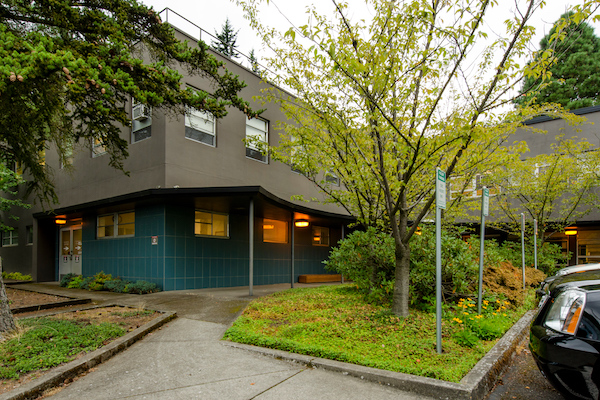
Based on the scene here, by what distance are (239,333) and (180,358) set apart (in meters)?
1.04

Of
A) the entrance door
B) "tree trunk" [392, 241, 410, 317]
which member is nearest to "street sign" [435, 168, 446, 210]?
"tree trunk" [392, 241, 410, 317]

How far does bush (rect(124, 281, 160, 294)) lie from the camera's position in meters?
11.0

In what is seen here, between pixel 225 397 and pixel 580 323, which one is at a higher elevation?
pixel 580 323

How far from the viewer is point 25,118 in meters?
7.14

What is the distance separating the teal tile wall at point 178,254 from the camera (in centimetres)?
1166

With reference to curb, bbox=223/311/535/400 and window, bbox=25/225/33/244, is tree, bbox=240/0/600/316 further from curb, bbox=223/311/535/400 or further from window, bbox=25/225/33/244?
window, bbox=25/225/33/244

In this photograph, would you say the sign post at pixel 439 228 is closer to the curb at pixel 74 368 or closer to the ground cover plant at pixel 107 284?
the curb at pixel 74 368

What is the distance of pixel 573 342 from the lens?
2.98 m

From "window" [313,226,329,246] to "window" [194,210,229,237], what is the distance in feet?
20.8

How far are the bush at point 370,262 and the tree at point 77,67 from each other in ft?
13.7

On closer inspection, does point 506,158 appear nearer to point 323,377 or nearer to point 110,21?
point 323,377

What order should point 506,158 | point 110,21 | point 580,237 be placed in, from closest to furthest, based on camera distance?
point 506,158 → point 110,21 → point 580,237

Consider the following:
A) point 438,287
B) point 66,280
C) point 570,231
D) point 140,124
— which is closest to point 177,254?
point 140,124

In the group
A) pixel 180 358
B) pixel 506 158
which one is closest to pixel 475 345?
pixel 506 158
